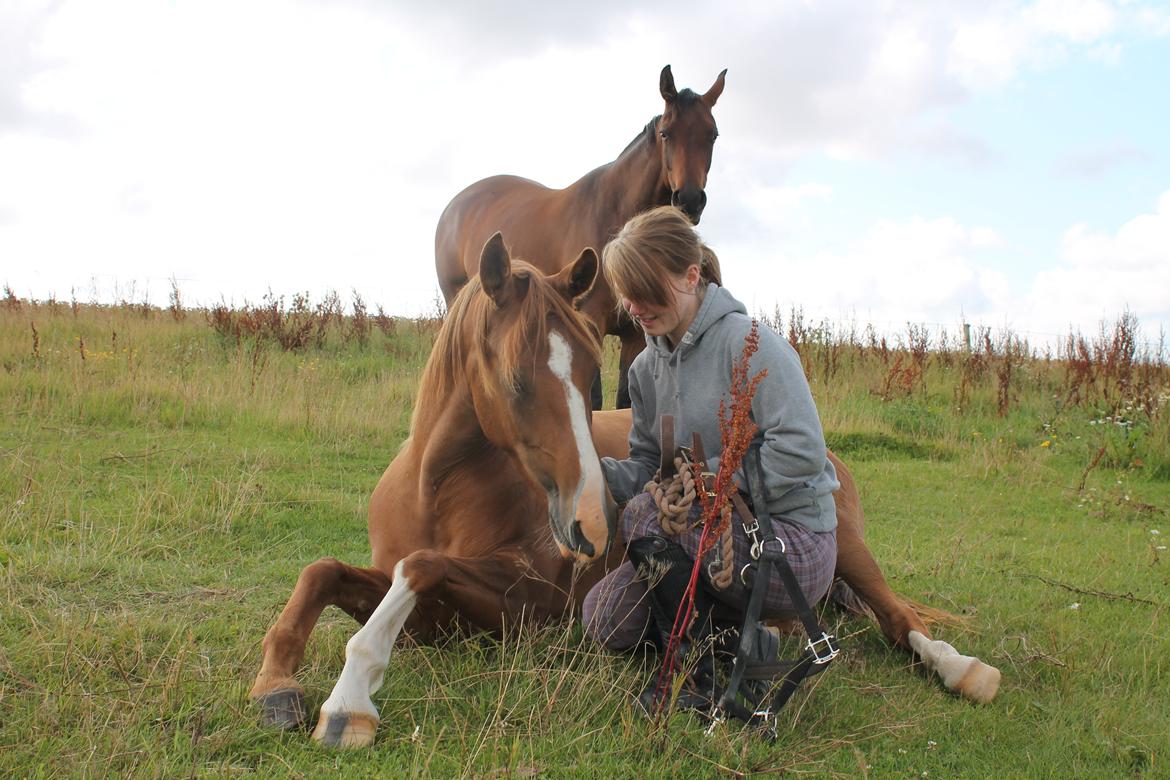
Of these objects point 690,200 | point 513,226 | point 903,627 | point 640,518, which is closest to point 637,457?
point 640,518

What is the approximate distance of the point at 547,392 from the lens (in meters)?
2.77

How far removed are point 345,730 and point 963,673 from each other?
2087 millimetres

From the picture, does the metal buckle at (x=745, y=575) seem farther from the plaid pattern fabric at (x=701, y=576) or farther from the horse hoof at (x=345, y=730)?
the horse hoof at (x=345, y=730)

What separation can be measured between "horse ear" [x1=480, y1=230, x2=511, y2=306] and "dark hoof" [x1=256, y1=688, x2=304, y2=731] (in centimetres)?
132

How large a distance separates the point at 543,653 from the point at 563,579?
34cm

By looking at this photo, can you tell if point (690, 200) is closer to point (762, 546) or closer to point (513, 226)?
point (513, 226)

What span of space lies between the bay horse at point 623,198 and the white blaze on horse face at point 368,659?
124 inches

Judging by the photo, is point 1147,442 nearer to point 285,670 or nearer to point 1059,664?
point 1059,664

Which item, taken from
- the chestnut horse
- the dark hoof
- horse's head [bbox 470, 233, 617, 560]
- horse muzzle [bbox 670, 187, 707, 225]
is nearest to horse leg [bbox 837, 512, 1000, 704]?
the chestnut horse

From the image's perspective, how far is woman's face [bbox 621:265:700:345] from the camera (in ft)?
9.99

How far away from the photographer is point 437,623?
122 inches

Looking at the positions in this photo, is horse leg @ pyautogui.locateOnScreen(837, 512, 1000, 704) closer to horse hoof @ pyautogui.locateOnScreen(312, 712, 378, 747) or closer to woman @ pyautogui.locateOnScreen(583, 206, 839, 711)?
woman @ pyautogui.locateOnScreen(583, 206, 839, 711)

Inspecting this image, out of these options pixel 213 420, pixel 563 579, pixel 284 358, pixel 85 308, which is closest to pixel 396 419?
pixel 213 420

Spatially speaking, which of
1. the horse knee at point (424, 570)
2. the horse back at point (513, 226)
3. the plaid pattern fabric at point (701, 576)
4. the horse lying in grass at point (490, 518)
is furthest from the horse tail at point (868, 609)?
the horse back at point (513, 226)
